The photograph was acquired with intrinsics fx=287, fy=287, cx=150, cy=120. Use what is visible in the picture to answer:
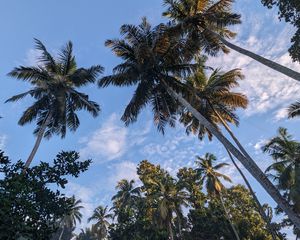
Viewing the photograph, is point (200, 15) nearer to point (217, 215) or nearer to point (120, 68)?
point (120, 68)

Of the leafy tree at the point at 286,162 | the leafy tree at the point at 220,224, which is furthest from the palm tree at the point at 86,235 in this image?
the leafy tree at the point at 286,162

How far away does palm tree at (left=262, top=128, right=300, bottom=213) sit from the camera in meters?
25.7

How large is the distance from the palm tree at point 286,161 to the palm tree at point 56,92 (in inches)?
658

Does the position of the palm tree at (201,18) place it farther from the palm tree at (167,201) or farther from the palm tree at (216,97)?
the palm tree at (167,201)

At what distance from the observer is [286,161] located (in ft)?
89.8

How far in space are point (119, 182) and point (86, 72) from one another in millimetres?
34899

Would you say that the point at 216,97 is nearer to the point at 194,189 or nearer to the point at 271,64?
the point at 271,64

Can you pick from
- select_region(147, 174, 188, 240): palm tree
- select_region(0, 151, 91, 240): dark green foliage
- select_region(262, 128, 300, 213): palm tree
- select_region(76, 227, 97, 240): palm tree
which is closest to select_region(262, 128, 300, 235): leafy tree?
select_region(262, 128, 300, 213): palm tree

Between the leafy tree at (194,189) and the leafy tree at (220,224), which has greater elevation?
the leafy tree at (194,189)

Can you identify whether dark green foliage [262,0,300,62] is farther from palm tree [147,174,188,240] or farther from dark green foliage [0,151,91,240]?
palm tree [147,174,188,240]

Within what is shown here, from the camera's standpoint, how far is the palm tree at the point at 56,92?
20922 mm

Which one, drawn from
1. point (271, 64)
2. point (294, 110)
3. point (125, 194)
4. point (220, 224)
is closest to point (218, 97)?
point (294, 110)

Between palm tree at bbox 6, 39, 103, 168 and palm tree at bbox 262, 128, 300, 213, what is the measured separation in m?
16.7

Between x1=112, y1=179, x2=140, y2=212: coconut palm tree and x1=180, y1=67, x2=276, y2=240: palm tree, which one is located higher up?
x1=112, y1=179, x2=140, y2=212: coconut palm tree
